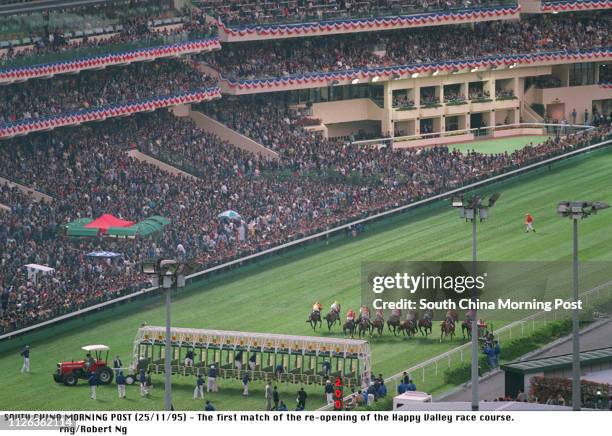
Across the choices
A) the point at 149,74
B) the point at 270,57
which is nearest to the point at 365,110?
the point at 270,57

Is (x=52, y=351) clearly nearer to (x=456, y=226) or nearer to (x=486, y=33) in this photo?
(x=456, y=226)

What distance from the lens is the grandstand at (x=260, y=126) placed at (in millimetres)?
67625

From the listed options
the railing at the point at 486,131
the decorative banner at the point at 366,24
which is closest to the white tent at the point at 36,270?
the decorative banner at the point at 366,24

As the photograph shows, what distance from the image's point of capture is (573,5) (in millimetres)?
96312

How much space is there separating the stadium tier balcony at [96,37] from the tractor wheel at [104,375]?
23838 millimetres

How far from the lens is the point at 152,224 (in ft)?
227

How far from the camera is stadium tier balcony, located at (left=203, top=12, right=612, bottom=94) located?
88.9 metres

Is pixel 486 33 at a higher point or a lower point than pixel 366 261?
higher

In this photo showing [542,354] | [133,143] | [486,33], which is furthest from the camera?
[486,33]

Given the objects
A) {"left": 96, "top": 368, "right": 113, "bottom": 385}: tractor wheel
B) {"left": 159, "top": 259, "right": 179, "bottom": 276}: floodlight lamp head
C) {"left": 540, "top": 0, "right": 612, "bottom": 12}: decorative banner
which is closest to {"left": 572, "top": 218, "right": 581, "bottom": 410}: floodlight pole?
{"left": 159, "top": 259, "right": 179, "bottom": 276}: floodlight lamp head

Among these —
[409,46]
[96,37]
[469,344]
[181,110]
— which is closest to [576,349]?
[469,344]

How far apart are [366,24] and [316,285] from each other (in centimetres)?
2789

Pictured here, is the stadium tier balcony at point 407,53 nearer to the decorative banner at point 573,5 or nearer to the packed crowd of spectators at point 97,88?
the decorative banner at point 573,5

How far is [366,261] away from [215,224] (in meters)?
6.36
